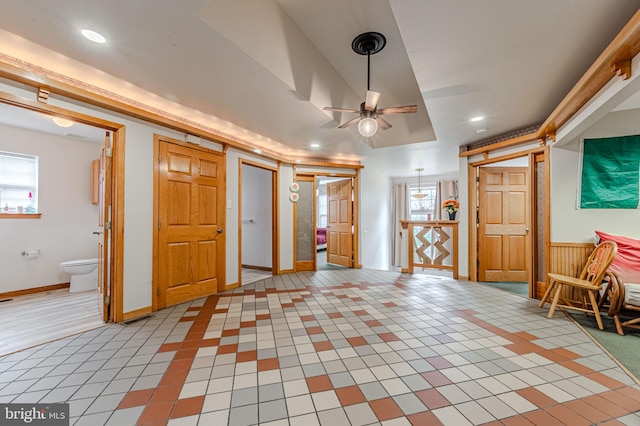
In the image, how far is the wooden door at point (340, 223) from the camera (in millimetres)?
5852

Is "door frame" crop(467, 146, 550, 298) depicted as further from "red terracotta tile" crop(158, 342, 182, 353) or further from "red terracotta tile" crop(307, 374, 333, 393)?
"red terracotta tile" crop(158, 342, 182, 353)

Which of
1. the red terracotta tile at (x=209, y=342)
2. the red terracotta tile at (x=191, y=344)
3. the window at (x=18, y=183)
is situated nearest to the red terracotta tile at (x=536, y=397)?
the red terracotta tile at (x=209, y=342)

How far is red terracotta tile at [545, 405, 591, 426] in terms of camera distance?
138 cm

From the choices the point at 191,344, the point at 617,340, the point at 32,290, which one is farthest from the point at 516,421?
the point at 32,290

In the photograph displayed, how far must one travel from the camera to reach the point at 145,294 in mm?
2914

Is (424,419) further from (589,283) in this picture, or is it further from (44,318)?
(44,318)

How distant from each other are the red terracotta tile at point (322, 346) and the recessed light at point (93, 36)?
9.60ft

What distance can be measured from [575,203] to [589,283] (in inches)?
44.9

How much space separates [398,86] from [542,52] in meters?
1.46

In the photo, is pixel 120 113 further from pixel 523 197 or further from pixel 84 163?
pixel 523 197

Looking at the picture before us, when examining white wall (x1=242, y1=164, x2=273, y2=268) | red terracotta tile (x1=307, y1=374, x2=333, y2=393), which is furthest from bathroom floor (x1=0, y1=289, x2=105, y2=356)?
white wall (x1=242, y1=164, x2=273, y2=268)

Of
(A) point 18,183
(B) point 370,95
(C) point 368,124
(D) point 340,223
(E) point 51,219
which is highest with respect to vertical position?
(B) point 370,95

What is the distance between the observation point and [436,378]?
1746 millimetres

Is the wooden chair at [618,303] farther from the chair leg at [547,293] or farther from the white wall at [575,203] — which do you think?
the white wall at [575,203]
